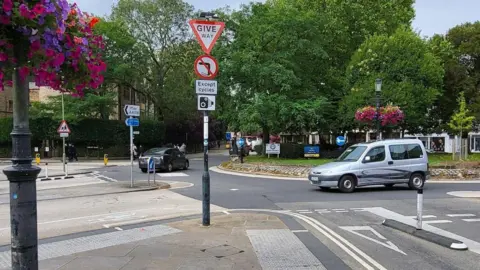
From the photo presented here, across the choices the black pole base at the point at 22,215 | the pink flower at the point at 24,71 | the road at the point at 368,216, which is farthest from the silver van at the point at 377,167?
the pink flower at the point at 24,71

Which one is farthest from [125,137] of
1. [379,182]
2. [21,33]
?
[21,33]

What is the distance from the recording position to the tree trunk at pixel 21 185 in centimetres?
349

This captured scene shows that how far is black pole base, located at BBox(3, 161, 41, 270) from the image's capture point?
3508 millimetres

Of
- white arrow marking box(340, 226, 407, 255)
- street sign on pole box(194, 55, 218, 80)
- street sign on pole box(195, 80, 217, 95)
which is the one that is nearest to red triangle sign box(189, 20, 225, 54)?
street sign on pole box(194, 55, 218, 80)

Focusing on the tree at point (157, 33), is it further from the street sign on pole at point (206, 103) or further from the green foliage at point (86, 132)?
the street sign on pole at point (206, 103)

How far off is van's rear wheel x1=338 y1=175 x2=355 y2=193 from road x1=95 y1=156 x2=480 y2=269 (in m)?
0.38

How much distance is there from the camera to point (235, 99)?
33625mm

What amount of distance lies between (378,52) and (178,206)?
25.2m

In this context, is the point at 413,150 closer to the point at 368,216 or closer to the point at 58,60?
the point at 368,216

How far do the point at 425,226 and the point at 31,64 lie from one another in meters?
8.54

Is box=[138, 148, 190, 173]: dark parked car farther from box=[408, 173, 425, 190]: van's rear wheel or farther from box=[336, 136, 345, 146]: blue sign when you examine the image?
box=[408, 173, 425, 190]: van's rear wheel

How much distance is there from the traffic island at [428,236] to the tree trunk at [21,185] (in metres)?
6.52

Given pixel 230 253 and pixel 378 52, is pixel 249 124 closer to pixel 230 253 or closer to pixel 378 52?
pixel 378 52

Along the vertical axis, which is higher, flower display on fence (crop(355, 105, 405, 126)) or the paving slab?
flower display on fence (crop(355, 105, 405, 126))
